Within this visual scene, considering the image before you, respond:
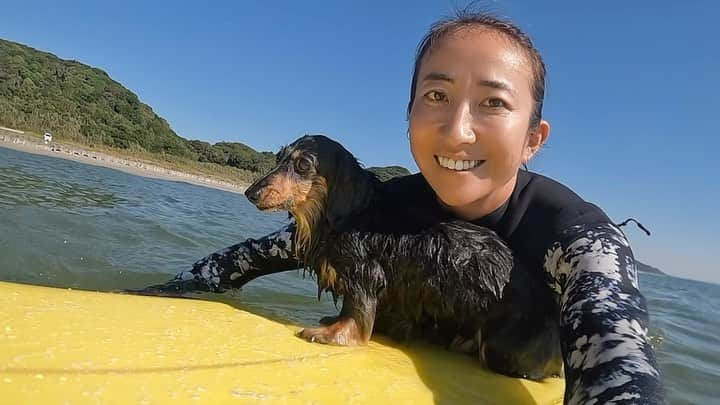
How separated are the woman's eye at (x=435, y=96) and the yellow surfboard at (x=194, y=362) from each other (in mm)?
1309

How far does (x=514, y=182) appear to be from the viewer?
2881 mm

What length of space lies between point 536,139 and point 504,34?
631 mm

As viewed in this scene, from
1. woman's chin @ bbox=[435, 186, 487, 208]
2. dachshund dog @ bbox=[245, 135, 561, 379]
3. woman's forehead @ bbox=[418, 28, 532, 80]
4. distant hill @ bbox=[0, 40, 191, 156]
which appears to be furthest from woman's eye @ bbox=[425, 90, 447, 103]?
distant hill @ bbox=[0, 40, 191, 156]

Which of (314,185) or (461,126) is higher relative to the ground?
(461,126)

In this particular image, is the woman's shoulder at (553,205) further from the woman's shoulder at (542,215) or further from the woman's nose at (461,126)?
the woman's nose at (461,126)

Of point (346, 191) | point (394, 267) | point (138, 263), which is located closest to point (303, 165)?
point (346, 191)

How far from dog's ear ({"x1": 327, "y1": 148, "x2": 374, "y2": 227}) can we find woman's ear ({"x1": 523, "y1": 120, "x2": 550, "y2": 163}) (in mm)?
912

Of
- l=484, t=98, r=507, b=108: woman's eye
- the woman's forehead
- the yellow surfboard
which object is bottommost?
the yellow surfboard

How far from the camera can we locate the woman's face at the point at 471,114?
252 cm

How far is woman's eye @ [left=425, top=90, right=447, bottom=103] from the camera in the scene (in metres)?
2.63

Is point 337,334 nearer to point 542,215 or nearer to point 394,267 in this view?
point 394,267

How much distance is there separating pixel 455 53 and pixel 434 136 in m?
0.42

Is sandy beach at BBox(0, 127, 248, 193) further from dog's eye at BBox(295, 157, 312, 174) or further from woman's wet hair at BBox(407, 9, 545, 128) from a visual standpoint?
woman's wet hair at BBox(407, 9, 545, 128)

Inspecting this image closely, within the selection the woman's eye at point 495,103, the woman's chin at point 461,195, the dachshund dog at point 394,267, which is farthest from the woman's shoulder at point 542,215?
the woman's eye at point 495,103
